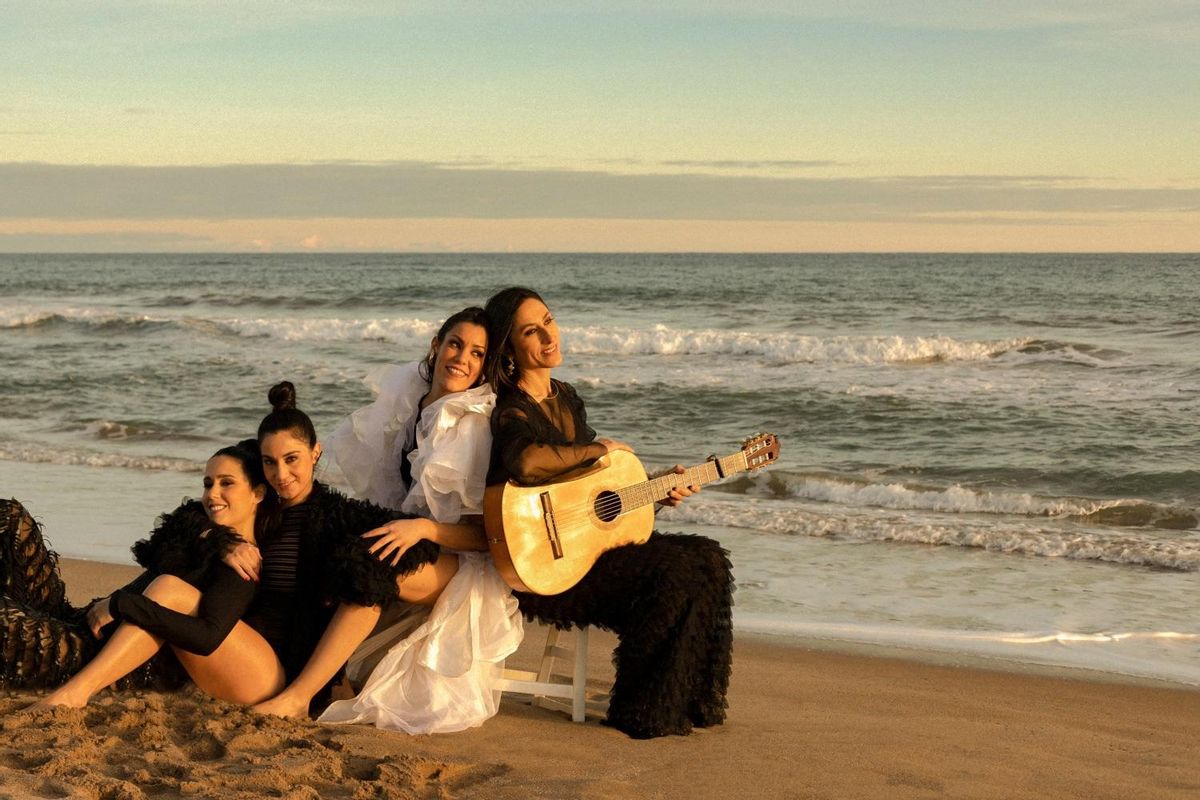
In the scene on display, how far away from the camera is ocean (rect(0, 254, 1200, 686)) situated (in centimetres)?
654

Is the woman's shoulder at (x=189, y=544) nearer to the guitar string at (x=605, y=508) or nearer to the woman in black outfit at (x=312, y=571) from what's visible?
the woman in black outfit at (x=312, y=571)

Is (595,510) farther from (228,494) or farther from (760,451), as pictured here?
(228,494)

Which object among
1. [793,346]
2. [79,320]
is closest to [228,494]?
[793,346]

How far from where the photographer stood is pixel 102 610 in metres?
4.16

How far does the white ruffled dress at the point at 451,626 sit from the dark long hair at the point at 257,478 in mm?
446

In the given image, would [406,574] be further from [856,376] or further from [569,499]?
[856,376]

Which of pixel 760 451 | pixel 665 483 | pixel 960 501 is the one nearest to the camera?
pixel 665 483

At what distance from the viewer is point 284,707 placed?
13.7ft

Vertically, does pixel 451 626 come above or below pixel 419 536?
below

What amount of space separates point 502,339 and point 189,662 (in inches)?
56.8

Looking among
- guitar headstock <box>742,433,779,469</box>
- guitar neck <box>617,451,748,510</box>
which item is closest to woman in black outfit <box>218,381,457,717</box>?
guitar neck <box>617,451,748,510</box>

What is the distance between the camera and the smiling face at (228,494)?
4172mm

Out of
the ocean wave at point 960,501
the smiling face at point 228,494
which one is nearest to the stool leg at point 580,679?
the smiling face at point 228,494

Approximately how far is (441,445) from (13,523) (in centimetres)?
148
